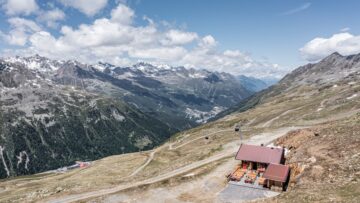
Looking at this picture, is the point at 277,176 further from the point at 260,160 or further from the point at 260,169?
the point at 260,160

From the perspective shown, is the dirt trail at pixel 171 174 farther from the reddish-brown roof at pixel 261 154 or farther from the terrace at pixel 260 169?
the reddish-brown roof at pixel 261 154

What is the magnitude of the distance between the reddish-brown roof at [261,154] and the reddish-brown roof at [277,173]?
7.74 metres

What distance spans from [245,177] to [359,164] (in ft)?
77.4

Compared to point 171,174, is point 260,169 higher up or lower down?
higher up

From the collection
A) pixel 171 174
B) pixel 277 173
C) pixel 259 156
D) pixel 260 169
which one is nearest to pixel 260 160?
pixel 259 156

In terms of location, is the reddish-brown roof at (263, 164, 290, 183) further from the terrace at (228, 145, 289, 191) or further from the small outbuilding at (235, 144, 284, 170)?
the small outbuilding at (235, 144, 284, 170)

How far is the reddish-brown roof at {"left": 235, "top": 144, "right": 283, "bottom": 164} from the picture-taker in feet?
275

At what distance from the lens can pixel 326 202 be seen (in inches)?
2080

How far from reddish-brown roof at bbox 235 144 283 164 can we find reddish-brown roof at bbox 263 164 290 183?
305 inches

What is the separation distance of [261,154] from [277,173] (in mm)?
13680

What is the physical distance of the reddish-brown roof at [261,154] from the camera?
83812mm

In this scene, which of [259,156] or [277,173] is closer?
[277,173]

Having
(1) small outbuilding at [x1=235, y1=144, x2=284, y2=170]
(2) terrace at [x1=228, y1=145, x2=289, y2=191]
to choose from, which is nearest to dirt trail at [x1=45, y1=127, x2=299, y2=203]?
(2) terrace at [x1=228, y1=145, x2=289, y2=191]

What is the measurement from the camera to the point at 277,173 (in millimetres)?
72625
